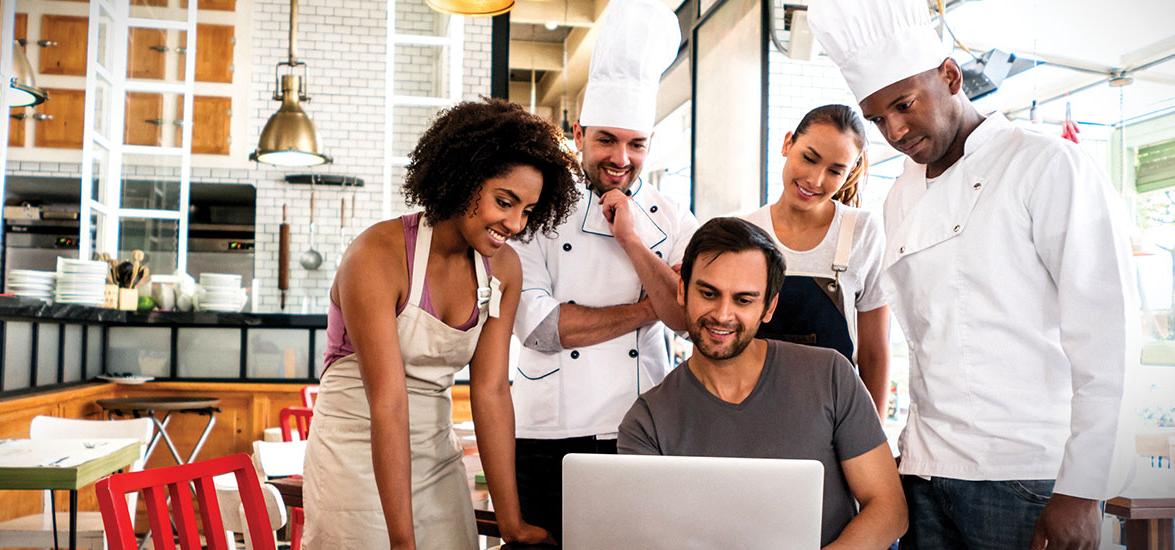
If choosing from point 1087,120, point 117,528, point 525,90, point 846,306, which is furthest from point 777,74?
point 525,90

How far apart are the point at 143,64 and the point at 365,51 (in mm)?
1784

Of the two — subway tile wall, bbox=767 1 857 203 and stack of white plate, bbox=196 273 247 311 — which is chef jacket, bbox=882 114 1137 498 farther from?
stack of white plate, bbox=196 273 247 311

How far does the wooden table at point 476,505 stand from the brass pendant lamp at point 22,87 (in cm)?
341

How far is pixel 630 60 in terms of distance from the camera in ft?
7.87

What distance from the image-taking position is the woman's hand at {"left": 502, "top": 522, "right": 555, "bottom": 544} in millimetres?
1812

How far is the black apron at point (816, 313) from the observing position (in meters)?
2.18

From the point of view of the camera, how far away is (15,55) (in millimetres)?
A: 5449

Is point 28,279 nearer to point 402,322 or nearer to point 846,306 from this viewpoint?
point 402,322

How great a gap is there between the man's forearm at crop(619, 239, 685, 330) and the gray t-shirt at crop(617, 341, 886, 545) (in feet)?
0.88

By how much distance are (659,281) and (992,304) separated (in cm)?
70

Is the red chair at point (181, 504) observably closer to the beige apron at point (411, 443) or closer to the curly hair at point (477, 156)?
the beige apron at point (411, 443)

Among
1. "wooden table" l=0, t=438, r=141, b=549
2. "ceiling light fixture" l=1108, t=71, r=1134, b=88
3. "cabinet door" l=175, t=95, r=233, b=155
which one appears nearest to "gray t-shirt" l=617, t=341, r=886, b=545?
"wooden table" l=0, t=438, r=141, b=549

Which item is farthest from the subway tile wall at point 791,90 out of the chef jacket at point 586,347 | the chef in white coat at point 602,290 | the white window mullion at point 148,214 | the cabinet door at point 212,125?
the cabinet door at point 212,125

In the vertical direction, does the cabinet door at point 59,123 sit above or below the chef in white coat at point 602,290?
above
